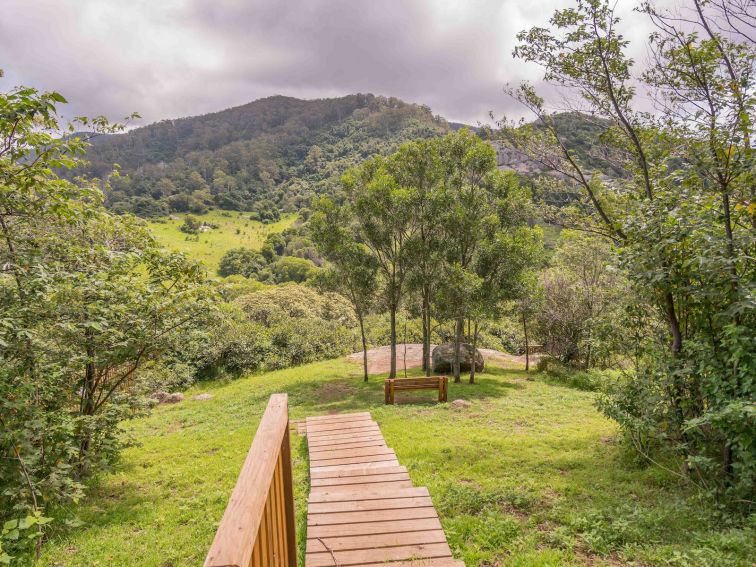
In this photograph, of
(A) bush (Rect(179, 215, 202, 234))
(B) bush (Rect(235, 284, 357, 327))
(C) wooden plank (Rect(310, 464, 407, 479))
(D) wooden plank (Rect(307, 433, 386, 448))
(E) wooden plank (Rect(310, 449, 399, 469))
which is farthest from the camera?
(A) bush (Rect(179, 215, 202, 234))

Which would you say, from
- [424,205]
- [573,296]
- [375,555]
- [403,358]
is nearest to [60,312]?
[375,555]

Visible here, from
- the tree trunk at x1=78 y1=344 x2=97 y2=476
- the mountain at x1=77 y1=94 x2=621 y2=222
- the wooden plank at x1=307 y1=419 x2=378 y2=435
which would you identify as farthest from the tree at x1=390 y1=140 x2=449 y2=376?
the mountain at x1=77 y1=94 x2=621 y2=222

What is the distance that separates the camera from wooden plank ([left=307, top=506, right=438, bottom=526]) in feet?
15.6

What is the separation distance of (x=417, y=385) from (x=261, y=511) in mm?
12407

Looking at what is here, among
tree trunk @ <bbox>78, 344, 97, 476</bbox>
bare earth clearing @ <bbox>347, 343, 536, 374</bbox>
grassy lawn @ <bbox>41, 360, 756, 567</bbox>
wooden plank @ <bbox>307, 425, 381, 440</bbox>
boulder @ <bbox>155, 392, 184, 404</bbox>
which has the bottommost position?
boulder @ <bbox>155, 392, 184, 404</bbox>

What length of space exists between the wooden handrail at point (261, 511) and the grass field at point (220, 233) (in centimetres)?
7468

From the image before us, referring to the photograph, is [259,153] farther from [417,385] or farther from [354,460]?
A: [354,460]

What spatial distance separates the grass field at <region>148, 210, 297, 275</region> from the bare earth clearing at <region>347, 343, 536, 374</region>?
A: 55563 mm

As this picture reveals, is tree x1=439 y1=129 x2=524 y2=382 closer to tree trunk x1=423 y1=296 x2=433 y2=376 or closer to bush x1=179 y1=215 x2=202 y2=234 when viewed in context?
tree trunk x1=423 y1=296 x2=433 y2=376

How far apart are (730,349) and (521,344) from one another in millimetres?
23979

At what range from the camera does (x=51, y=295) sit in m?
5.97

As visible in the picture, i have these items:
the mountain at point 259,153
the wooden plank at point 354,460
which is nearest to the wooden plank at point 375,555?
the wooden plank at point 354,460

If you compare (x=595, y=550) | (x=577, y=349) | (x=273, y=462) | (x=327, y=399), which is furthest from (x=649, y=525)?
(x=577, y=349)

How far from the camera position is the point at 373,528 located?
4566mm
